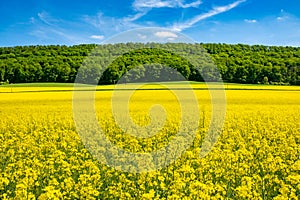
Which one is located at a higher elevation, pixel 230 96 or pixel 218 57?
pixel 218 57

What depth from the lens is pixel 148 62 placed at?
142ft

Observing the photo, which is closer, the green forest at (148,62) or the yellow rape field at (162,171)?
the yellow rape field at (162,171)

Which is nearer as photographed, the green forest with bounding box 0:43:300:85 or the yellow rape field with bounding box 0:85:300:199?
the yellow rape field with bounding box 0:85:300:199

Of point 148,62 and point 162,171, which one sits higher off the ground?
point 148,62

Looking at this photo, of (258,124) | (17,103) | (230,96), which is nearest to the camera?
(258,124)

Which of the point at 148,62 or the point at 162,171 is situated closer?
the point at 162,171

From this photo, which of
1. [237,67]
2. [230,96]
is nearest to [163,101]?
[230,96]

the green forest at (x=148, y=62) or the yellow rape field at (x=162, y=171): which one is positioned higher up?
the green forest at (x=148, y=62)

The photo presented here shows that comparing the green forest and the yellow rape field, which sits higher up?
the green forest

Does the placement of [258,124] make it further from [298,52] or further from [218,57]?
[298,52]

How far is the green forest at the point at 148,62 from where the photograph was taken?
4390 centimetres

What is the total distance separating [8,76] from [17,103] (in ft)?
124

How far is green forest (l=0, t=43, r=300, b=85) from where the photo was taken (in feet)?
144

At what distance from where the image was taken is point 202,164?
22.1ft
